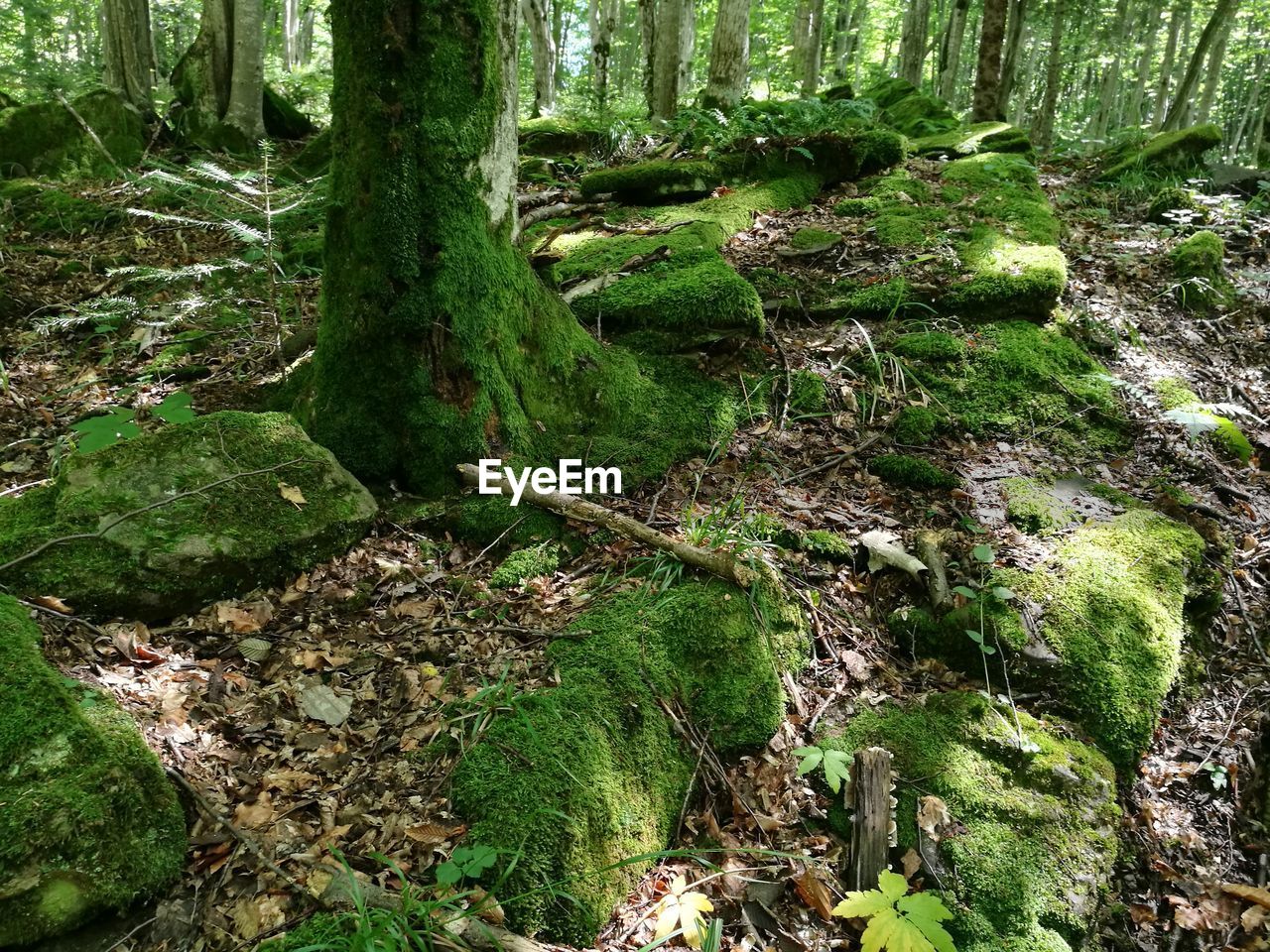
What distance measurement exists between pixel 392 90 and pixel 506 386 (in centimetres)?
153

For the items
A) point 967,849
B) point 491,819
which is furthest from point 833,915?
point 491,819

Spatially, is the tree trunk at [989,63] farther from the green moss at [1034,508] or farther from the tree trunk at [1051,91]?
the green moss at [1034,508]

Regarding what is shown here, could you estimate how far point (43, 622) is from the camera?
9.09 feet

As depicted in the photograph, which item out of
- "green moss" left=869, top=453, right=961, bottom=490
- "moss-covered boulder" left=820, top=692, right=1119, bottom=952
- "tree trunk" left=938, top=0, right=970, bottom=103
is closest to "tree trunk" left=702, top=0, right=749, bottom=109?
"green moss" left=869, top=453, right=961, bottom=490

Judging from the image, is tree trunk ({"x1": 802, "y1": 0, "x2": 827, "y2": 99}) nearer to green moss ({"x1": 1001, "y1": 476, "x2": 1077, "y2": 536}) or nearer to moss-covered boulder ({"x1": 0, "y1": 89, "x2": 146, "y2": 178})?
moss-covered boulder ({"x1": 0, "y1": 89, "x2": 146, "y2": 178})

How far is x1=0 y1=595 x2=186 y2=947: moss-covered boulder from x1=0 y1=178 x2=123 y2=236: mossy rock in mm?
6838

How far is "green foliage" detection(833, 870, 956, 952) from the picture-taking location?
2330 mm

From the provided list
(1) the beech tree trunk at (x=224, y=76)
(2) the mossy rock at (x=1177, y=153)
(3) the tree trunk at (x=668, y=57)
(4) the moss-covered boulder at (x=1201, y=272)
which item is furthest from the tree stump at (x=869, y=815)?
(1) the beech tree trunk at (x=224, y=76)

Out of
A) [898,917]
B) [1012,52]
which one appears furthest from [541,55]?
[898,917]

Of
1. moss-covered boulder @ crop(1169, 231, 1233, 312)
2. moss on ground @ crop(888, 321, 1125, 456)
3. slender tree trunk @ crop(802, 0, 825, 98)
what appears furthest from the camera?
slender tree trunk @ crop(802, 0, 825, 98)

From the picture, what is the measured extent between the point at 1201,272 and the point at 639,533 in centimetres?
659

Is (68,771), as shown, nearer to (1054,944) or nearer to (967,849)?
(967,849)

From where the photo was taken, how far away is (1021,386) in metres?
5.25

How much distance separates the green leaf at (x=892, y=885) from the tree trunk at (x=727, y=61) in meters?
9.98
